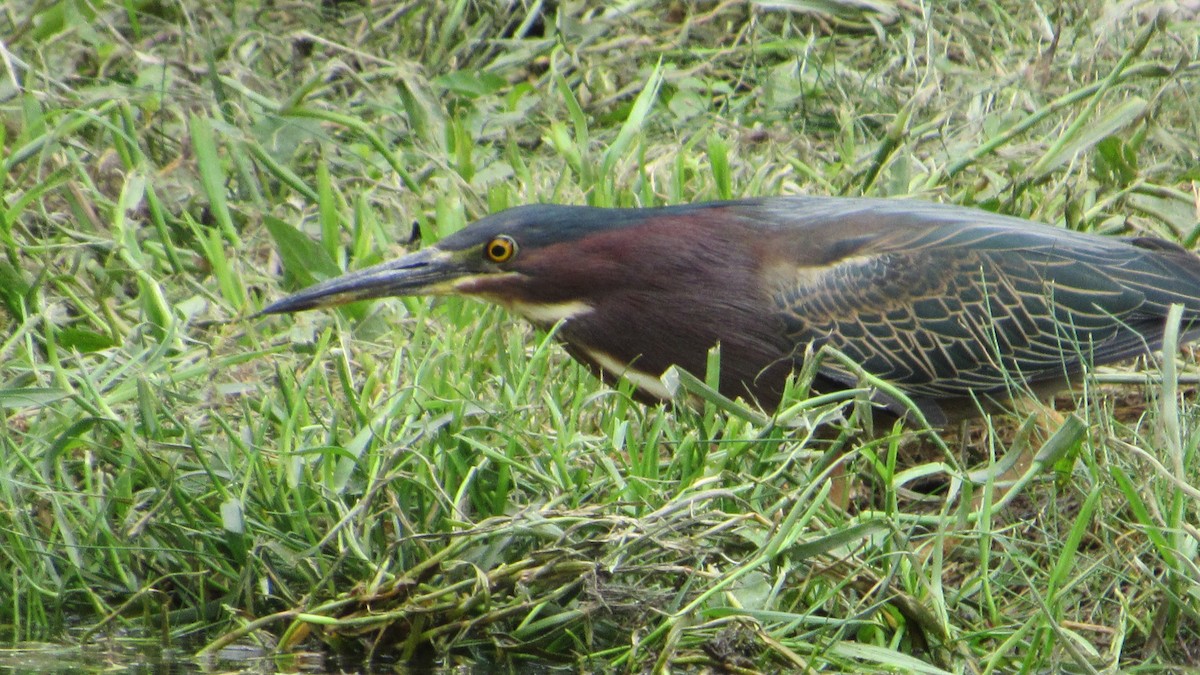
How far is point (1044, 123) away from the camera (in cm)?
575

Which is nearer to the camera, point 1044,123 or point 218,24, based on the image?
point 1044,123

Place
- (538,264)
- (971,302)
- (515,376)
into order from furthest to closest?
1. (971,302)
2. (538,264)
3. (515,376)

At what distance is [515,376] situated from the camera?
4.18 metres

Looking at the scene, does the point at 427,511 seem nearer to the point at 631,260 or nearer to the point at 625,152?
the point at 631,260

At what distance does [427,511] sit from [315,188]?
2372 millimetres

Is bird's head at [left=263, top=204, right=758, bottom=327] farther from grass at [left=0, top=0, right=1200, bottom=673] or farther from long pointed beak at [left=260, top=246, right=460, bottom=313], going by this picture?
grass at [left=0, top=0, right=1200, bottom=673]

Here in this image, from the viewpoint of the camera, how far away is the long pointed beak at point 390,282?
A: 170 inches

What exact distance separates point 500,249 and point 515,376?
34cm

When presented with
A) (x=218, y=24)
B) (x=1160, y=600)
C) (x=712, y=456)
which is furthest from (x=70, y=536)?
(x=218, y=24)

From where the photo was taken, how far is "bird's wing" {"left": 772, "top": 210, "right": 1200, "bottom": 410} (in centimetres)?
437

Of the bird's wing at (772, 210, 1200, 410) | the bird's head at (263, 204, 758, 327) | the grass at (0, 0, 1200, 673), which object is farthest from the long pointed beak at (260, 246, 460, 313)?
the bird's wing at (772, 210, 1200, 410)

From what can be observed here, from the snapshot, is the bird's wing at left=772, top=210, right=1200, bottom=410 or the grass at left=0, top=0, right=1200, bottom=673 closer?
the grass at left=0, top=0, right=1200, bottom=673

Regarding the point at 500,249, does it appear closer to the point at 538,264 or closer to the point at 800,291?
the point at 538,264

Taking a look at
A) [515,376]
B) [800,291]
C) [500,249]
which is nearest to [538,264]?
[500,249]
